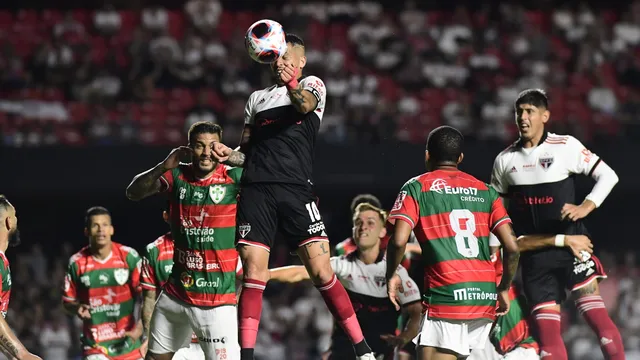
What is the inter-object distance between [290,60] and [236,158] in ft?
2.66

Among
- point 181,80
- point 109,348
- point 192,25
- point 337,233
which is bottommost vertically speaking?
point 109,348

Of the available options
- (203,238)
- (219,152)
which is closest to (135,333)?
(203,238)

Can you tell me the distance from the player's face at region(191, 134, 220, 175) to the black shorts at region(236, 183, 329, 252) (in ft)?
2.45

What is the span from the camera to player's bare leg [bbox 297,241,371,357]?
271 inches

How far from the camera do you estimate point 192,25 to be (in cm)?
1841

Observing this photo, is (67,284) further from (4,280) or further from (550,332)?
(550,332)

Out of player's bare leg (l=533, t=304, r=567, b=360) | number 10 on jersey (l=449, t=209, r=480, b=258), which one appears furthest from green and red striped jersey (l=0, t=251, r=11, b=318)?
player's bare leg (l=533, t=304, r=567, b=360)

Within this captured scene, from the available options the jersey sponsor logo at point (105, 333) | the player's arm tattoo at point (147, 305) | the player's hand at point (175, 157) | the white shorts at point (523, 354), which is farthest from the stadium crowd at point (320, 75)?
the player's hand at point (175, 157)

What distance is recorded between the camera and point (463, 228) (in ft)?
22.2

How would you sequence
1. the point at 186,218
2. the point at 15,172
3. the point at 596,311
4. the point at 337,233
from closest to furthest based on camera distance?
the point at 186,218 → the point at 596,311 → the point at 15,172 → the point at 337,233

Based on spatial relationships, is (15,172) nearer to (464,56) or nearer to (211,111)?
(211,111)

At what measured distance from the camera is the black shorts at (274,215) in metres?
Answer: 6.83

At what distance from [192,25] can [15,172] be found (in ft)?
16.1

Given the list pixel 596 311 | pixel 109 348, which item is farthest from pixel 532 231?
pixel 109 348
